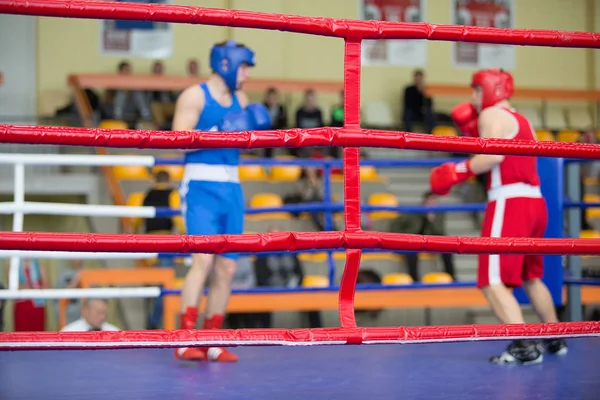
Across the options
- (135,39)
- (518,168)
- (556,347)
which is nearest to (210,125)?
(518,168)

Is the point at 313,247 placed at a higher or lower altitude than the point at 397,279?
higher

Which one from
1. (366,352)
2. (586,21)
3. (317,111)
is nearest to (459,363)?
(366,352)

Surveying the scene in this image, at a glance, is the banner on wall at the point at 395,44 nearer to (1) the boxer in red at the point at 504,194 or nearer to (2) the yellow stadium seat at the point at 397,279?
(2) the yellow stadium seat at the point at 397,279

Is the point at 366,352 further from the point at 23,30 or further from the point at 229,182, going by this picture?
the point at 23,30

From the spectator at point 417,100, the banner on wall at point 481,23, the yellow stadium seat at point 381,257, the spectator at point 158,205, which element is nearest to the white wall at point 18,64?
the spectator at point 158,205

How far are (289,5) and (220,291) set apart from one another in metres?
7.41

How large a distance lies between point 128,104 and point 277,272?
3450 millimetres

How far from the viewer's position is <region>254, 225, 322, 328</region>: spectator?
667 cm

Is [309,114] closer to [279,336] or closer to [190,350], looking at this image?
[190,350]

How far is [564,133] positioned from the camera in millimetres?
10438

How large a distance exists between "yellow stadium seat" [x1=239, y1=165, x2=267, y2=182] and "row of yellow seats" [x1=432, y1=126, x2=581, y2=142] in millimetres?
2231

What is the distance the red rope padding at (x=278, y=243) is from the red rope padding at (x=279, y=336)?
19 cm

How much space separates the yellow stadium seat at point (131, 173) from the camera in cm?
828

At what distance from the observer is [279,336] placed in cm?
195
